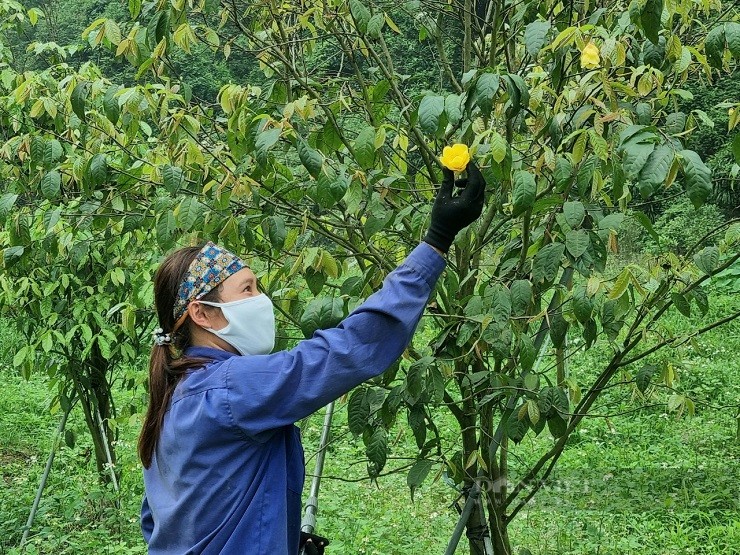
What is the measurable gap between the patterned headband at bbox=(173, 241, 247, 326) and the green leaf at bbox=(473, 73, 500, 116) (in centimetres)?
56

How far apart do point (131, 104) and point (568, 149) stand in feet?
3.55

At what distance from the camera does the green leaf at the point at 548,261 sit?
75.2 inches

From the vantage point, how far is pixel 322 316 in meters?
1.94

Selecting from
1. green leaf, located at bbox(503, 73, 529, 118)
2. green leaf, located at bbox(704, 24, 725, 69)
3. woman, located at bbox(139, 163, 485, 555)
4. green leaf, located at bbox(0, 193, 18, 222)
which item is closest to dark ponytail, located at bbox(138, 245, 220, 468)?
woman, located at bbox(139, 163, 485, 555)

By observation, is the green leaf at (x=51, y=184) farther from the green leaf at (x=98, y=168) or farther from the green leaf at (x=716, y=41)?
the green leaf at (x=716, y=41)

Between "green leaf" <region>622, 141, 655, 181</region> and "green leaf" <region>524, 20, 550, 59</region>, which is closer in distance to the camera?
"green leaf" <region>622, 141, 655, 181</region>

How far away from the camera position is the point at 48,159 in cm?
254

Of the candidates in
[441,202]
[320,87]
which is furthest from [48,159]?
[441,202]

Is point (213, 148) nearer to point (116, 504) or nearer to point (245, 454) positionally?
point (245, 454)

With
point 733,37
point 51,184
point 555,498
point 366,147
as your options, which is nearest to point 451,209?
point 366,147

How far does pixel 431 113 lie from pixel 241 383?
0.65 metres

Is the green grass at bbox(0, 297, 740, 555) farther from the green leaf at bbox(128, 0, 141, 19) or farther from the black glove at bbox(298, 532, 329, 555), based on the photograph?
the green leaf at bbox(128, 0, 141, 19)

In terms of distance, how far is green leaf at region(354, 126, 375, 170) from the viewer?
198 cm

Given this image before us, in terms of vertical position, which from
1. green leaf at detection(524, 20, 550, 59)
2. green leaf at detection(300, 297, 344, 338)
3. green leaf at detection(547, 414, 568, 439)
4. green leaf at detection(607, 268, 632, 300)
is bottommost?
green leaf at detection(547, 414, 568, 439)
